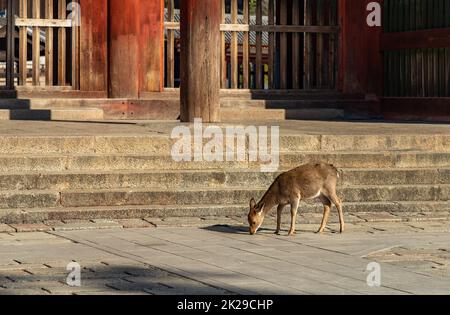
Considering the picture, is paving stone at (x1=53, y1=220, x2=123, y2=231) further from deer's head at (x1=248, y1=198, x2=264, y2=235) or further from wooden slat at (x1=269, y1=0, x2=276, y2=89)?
wooden slat at (x1=269, y1=0, x2=276, y2=89)

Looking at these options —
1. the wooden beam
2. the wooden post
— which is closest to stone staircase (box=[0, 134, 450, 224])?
the wooden post

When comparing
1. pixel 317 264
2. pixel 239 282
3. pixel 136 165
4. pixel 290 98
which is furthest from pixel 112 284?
pixel 290 98

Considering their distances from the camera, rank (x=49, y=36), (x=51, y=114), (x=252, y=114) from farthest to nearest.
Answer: (x=252, y=114), (x=49, y=36), (x=51, y=114)

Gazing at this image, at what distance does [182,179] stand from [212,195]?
426 millimetres

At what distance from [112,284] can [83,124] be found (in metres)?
8.39

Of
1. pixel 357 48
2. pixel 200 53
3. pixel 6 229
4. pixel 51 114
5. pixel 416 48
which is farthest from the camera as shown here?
pixel 357 48

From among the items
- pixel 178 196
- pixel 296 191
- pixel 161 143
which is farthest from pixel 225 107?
pixel 296 191

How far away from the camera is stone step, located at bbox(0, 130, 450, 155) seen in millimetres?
13734

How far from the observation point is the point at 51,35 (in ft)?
64.7

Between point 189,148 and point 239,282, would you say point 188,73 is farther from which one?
point 239,282

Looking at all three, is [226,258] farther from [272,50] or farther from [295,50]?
[295,50]

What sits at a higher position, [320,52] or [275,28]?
[275,28]

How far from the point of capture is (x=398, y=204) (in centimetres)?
1363
